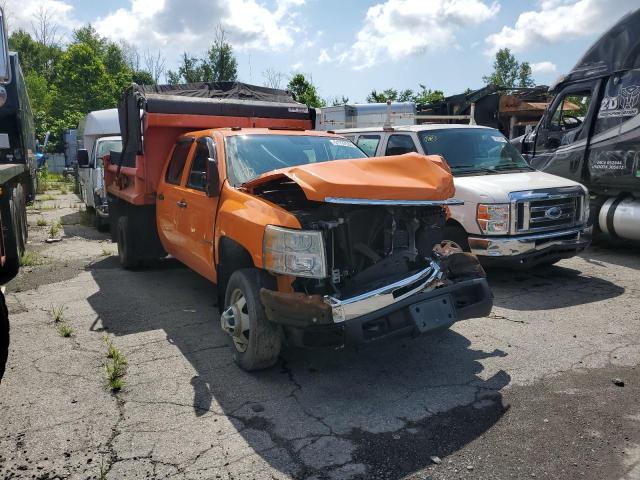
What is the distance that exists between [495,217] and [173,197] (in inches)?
146

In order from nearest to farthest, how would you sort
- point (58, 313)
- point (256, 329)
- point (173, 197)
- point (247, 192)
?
1. point (256, 329)
2. point (247, 192)
3. point (58, 313)
4. point (173, 197)

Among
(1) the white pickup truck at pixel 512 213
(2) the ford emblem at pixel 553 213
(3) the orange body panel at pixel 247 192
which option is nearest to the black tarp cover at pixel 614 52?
(1) the white pickup truck at pixel 512 213

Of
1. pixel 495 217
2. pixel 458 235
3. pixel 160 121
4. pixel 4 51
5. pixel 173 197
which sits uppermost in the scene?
pixel 4 51

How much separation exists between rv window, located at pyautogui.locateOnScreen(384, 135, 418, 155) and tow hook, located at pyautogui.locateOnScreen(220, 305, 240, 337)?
4.31 meters

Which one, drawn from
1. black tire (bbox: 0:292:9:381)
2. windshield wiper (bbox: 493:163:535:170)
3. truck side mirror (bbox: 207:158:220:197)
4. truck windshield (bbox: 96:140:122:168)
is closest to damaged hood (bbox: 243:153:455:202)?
truck side mirror (bbox: 207:158:220:197)

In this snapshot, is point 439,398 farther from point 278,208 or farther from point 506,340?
point 278,208

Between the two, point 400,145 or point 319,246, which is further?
point 400,145

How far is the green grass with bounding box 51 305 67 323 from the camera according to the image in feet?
18.7

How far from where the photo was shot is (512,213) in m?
6.42

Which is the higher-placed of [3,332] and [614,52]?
[614,52]

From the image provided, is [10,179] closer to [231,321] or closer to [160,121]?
[160,121]

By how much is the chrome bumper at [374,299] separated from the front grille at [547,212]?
9.68ft

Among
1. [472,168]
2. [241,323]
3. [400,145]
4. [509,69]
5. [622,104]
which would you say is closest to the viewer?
[241,323]

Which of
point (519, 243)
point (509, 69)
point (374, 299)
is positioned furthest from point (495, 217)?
point (509, 69)
